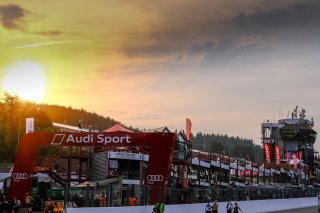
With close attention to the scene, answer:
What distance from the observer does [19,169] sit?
118 feet

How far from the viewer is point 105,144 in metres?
35.4

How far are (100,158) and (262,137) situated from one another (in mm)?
127087

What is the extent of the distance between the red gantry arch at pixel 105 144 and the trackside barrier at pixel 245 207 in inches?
90.1

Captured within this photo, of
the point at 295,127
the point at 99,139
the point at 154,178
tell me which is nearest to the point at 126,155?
the point at 99,139

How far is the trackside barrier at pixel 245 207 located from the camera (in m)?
30.1

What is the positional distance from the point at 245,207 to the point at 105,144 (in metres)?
20.1

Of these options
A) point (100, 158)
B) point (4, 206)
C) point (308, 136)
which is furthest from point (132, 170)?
point (308, 136)

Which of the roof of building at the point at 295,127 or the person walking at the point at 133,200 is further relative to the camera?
the roof of building at the point at 295,127

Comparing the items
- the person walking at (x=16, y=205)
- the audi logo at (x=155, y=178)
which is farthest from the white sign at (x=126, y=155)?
the person walking at (x=16, y=205)

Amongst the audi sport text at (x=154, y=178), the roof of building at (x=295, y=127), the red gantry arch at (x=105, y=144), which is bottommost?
the audi sport text at (x=154, y=178)

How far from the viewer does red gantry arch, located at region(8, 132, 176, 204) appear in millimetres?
34031

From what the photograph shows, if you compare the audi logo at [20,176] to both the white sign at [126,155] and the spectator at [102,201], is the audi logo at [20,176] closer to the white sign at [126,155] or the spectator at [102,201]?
the spectator at [102,201]

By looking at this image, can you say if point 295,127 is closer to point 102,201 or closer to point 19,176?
point 19,176

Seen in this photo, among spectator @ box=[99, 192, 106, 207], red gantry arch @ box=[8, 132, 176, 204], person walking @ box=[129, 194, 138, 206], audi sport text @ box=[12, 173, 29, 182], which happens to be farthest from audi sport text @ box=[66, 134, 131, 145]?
spectator @ box=[99, 192, 106, 207]
